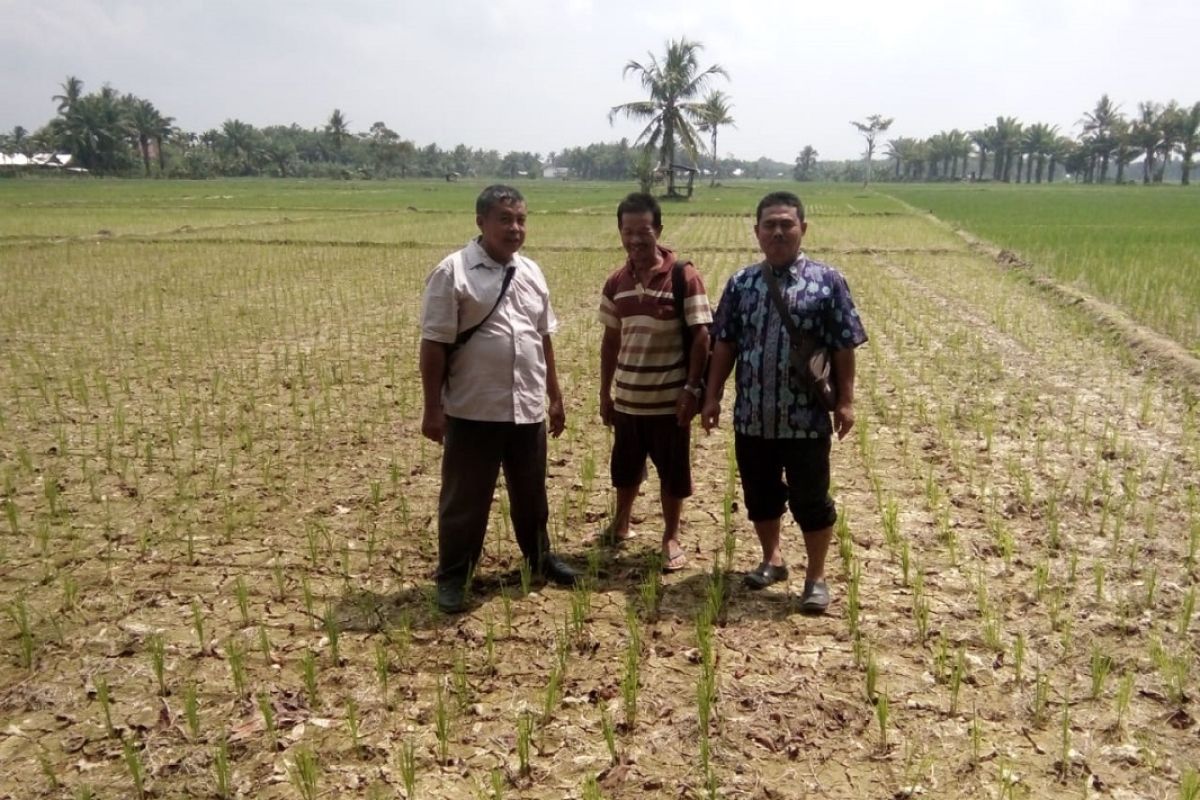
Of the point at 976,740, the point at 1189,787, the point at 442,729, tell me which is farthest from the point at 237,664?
the point at 1189,787

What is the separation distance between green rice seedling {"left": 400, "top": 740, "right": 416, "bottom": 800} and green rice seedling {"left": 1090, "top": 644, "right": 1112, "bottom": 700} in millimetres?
2136

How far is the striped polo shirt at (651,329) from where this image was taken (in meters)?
3.59

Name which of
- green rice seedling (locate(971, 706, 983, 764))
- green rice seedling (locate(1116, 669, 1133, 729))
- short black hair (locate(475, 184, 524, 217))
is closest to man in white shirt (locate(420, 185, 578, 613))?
short black hair (locate(475, 184, 524, 217))

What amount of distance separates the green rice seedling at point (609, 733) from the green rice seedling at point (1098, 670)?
1.55 m

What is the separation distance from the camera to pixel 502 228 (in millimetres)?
3270

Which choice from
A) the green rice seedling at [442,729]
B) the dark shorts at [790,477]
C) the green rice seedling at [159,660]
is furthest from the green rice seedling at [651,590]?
the green rice seedling at [159,660]

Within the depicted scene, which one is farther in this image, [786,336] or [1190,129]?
[1190,129]

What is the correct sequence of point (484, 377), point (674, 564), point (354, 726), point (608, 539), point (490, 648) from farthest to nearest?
1. point (608, 539)
2. point (674, 564)
3. point (484, 377)
4. point (490, 648)
5. point (354, 726)

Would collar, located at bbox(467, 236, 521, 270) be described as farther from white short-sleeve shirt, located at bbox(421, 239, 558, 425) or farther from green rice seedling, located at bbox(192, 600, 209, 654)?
green rice seedling, located at bbox(192, 600, 209, 654)

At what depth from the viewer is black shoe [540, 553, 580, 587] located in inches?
148

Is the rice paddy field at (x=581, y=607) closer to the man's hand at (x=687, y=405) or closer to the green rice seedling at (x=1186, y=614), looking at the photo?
the green rice seedling at (x=1186, y=614)

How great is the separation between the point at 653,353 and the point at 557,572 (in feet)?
3.30

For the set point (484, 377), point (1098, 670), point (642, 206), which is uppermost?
point (642, 206)

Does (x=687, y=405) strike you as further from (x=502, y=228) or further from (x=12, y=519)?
→ (x=12, y=519)
